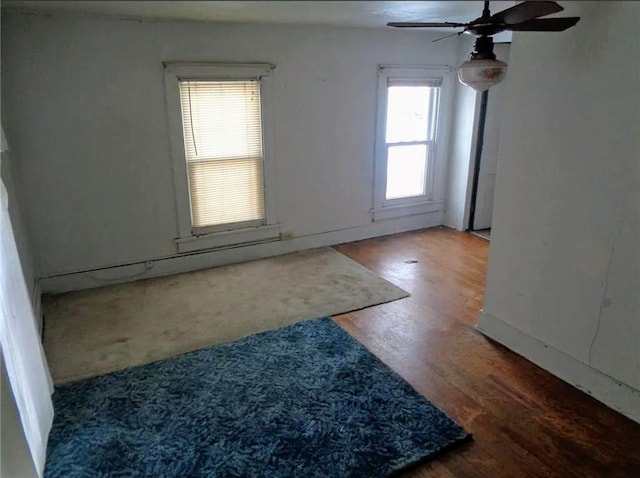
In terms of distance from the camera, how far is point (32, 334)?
2.21 m

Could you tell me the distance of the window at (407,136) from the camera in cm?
492

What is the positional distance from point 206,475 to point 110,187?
8.71 feet

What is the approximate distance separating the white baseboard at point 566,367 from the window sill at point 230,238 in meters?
2.19

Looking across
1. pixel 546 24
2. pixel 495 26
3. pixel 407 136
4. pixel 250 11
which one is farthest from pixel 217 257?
pixel 546 24

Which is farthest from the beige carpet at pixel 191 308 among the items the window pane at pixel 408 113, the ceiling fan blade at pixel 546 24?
the ceiling fan blade at pixel 546 24

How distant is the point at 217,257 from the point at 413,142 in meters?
2.48

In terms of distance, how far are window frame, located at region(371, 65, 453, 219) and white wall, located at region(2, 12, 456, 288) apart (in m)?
0.12

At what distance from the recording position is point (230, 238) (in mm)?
4473

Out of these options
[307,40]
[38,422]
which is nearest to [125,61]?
[307,40]

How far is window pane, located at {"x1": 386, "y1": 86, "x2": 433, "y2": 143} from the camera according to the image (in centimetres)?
501

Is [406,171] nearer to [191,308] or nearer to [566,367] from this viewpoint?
[191,308]

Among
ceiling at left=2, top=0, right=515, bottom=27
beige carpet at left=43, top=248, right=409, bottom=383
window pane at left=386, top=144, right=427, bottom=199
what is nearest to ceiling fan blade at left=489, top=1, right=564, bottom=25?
ceiling at left=2, top=0, right=515, bottom=27

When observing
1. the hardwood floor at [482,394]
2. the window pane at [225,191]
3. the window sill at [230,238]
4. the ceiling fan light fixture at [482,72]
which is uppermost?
the ceiling fan light fixture at [482,72]

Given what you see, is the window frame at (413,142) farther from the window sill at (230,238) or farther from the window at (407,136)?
the window sill at (230,238)
